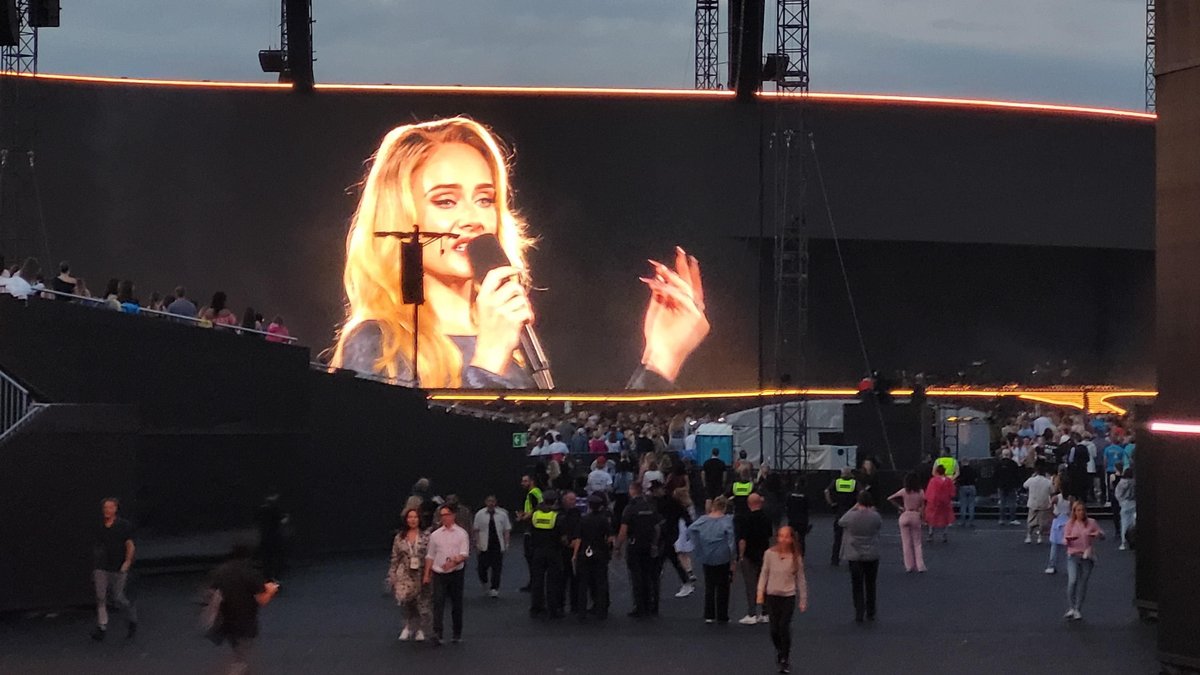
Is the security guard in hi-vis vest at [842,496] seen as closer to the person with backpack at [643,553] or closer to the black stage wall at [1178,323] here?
the person with backpack at [643,553]

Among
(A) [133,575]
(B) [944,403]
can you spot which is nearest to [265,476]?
(A) [133,575]

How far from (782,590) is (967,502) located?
52.7 feet

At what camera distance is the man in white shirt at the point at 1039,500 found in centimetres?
2286

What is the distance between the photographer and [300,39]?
38.8m

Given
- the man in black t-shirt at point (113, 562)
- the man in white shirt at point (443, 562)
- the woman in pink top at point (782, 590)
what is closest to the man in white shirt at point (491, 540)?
the man in white shirt at point (443, 562)

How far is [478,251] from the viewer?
126 feet

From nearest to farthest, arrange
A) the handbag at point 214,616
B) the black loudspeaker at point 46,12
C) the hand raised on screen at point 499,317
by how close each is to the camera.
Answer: the handbag at point 214,616 < the black loudspeaker at point 46,12 < the hand raised on screen at point 499,317

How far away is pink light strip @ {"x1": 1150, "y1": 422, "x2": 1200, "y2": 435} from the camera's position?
10.8 meters

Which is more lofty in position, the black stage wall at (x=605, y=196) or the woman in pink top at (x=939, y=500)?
the black stage wall at (x=605, y=196)

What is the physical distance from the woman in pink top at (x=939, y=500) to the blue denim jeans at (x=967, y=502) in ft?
13.7

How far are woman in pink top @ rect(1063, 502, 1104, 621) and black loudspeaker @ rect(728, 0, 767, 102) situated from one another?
2429cm

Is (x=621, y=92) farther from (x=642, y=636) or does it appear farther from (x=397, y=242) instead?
(x=642, y=636)

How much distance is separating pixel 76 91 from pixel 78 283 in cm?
2018

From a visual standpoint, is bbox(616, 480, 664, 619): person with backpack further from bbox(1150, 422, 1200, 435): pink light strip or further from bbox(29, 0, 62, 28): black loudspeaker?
bbox(29, 0, 62, 28): black loudspeaker
